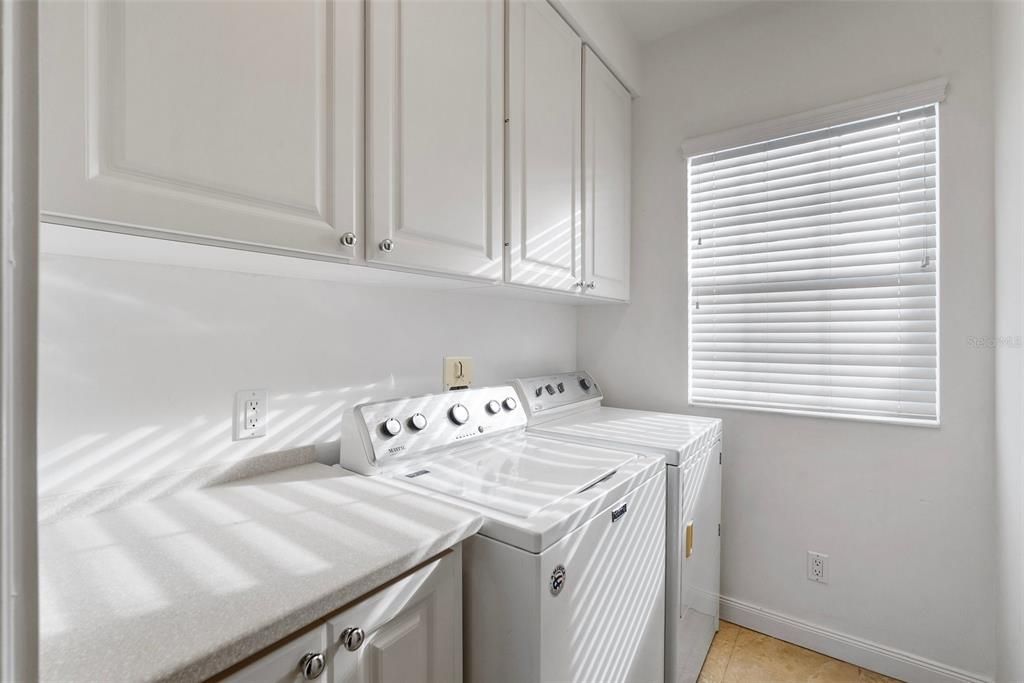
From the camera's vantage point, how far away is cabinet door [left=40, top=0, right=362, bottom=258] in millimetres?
657

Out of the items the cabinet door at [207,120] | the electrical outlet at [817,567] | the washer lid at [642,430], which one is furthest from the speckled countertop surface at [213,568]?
the electrical outlet at [817,567]

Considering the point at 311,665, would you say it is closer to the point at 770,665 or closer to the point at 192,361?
the point at 192,361

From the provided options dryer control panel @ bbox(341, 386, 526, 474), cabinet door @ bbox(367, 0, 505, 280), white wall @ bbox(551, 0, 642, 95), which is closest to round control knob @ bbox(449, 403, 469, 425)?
dryer control panel @ bbox(341, 386, 526, 474)

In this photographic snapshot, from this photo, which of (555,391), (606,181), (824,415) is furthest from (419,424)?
(824,415)

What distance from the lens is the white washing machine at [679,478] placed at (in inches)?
57.6

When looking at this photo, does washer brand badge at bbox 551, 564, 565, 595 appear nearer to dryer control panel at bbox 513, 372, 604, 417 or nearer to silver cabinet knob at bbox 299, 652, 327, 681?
silver cabinet knob at bbox 299, 652, 327, 681

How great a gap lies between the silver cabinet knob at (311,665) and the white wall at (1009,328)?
1765mm

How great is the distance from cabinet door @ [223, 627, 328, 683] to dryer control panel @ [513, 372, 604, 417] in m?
1.18

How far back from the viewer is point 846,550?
6.10ft

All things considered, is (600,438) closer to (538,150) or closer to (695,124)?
(538,150)

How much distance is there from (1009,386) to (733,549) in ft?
3.85

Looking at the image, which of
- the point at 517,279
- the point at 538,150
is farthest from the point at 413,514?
the point at 538,150

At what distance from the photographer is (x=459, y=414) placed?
58.6 inches

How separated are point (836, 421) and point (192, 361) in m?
2.23
